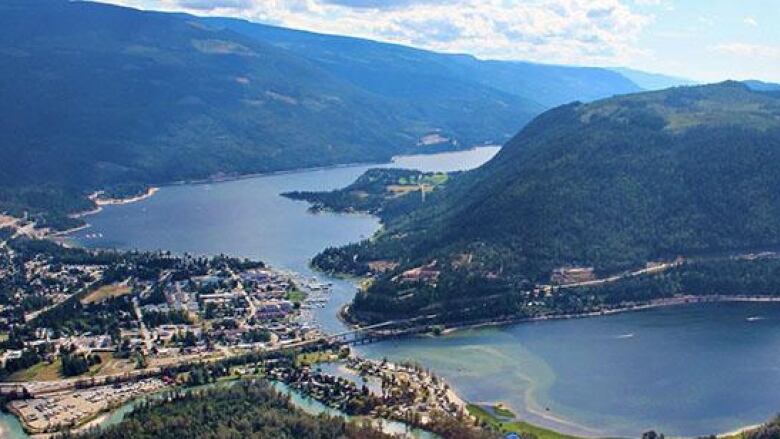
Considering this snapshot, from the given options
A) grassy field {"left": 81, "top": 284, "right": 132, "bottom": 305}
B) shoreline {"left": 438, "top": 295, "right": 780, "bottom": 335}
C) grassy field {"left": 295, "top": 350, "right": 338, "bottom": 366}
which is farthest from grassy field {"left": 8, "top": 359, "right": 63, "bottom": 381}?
shoreline {"left": 438, "top": 295, "right": 780, "bottom": 335}

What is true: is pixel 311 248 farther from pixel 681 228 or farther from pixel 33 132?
pixel 33 132

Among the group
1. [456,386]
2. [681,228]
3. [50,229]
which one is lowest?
[50,229]

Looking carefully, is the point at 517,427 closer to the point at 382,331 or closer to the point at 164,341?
the point at 382,331

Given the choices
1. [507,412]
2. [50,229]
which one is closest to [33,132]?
[50,229]

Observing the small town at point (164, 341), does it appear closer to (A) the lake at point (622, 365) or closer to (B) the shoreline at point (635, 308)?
(A) the lake at point (622, 365)

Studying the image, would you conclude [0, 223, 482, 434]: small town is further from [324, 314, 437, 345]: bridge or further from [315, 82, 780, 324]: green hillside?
[315, 82, 780, 324]: green hillside
